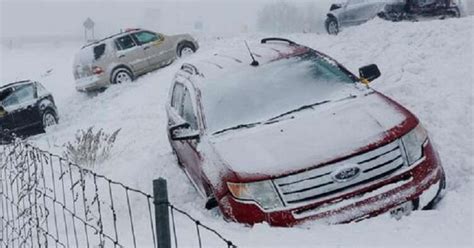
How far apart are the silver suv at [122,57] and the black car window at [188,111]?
12384mm

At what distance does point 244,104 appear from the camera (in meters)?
6.43

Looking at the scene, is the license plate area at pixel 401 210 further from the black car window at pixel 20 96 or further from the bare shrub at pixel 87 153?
the black car window at pixel 20 96

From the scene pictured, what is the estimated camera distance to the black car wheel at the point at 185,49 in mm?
20562

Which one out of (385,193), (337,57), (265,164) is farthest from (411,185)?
(337,57)

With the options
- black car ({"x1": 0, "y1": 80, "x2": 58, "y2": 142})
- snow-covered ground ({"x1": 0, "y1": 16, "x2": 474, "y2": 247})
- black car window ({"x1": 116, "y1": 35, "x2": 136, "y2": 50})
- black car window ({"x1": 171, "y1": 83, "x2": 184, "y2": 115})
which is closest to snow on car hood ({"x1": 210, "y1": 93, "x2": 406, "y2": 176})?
snow-covered ground ({"x1": 0, "y1": 16, "x2": 474, "y2": 247})

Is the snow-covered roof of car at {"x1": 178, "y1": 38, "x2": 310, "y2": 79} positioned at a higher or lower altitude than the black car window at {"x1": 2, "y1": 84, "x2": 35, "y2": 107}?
higher

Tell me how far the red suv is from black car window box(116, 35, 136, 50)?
43.4 feet

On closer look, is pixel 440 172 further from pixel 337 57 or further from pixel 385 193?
pixel 337 57

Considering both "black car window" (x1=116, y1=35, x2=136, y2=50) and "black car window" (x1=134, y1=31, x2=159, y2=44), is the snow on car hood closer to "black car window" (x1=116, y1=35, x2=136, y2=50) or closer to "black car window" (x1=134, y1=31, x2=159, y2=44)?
"black car window" (x1=116, y1=35, x2=136, y2=50)

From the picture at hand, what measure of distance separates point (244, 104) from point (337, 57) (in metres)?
5.78

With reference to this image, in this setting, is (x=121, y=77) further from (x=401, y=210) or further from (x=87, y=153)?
(x=401, y=210)

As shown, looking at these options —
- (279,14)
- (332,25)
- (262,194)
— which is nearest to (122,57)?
(332,25)

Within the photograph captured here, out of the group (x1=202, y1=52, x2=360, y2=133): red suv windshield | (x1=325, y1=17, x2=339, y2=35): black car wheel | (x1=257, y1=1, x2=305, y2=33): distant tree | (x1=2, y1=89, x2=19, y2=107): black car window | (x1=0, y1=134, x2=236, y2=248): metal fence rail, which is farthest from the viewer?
(x1=257, y1=1, x2=305, y2=33): distant tree

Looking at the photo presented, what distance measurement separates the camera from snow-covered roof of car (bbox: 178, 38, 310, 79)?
7145 mm
